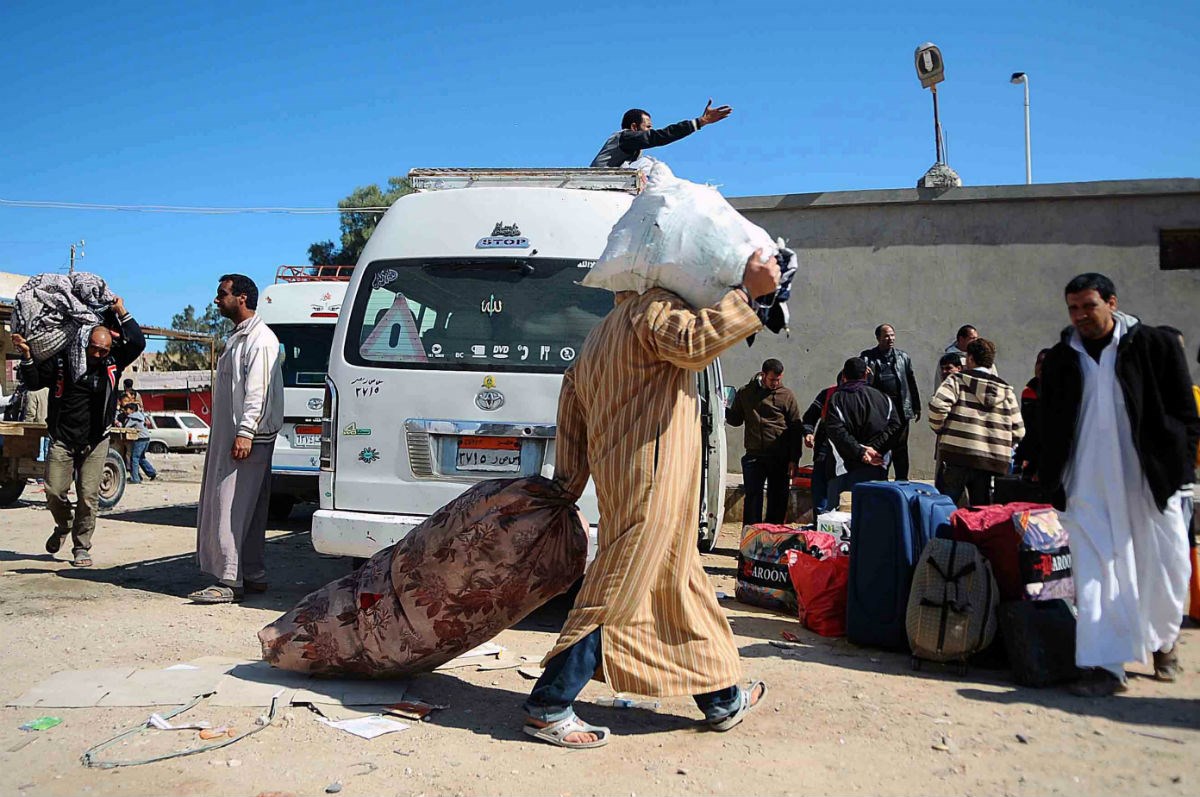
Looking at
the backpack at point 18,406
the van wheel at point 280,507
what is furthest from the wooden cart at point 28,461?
the van wheel at point 280,507

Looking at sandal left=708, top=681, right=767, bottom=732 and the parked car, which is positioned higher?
the parked car

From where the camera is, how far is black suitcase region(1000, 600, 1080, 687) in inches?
173

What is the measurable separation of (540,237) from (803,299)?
27.6 feet

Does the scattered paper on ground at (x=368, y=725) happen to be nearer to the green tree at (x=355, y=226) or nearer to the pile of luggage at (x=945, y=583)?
the pile of luggage at (x=945, y=583)

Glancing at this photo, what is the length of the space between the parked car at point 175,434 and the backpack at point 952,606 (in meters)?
29.4

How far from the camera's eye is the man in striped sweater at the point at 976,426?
6.91 m

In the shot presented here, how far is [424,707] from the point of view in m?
3.98

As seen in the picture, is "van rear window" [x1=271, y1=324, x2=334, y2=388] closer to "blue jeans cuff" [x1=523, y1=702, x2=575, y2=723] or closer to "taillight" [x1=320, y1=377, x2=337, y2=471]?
"taillight" [x1=320, y1=377, x2=337, y2=471]

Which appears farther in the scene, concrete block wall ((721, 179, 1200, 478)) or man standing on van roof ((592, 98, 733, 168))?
concrete block wall ((721, 179, 1200, 478))

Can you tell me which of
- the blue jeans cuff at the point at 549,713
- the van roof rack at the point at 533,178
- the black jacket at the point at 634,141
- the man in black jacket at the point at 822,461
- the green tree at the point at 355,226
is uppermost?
the green tree at the point at 355,226

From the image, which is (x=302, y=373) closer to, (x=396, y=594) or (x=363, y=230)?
(x=396, y=594)

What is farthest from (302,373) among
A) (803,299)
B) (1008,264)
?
(1008,264)

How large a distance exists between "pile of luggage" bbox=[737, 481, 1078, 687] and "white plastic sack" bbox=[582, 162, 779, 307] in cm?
218

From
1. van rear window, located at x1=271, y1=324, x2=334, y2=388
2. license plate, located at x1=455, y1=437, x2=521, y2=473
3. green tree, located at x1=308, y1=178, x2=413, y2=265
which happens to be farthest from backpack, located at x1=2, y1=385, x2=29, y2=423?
green tree, located at x1=308, y1=178, x2=413, y2=265
